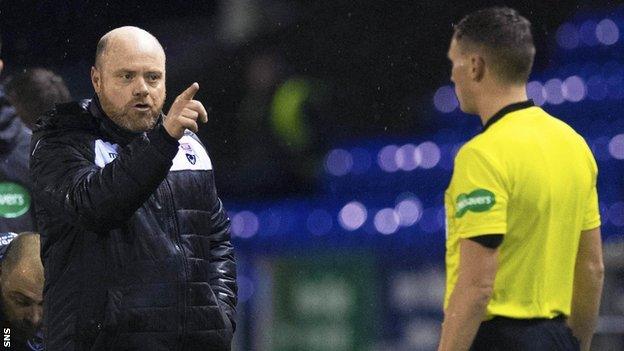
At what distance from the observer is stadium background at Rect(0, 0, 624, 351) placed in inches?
446

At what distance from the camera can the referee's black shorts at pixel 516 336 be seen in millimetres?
3109

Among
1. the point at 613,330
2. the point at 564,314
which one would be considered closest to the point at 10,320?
the point at 564,314

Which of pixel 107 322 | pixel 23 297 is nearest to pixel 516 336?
pixel 107 322

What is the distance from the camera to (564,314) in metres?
3.21

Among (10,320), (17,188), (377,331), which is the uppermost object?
(17,188)

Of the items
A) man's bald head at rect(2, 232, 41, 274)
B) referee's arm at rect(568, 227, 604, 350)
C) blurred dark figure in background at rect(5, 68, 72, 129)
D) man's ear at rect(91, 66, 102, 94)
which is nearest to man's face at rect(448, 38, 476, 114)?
referee's arm at rect(568, 227, 604, 350)

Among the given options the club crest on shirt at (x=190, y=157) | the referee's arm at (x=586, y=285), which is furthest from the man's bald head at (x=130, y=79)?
the referee's arm at (x=586, y=285)

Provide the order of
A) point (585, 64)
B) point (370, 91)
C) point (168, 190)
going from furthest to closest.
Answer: point (370, 91) < point (585, 64) < point (168, 190)

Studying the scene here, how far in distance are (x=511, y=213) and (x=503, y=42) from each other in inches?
16.9

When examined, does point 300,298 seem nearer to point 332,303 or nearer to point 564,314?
point 332,303

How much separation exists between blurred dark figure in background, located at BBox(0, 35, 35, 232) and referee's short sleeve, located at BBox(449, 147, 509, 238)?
2348 mm

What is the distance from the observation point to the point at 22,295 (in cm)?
421

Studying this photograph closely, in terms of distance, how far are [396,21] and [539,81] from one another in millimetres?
4431

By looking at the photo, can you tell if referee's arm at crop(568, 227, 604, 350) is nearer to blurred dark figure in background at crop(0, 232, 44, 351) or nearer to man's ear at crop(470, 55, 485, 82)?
man's ear at crop(470, 55, 485, 82)
